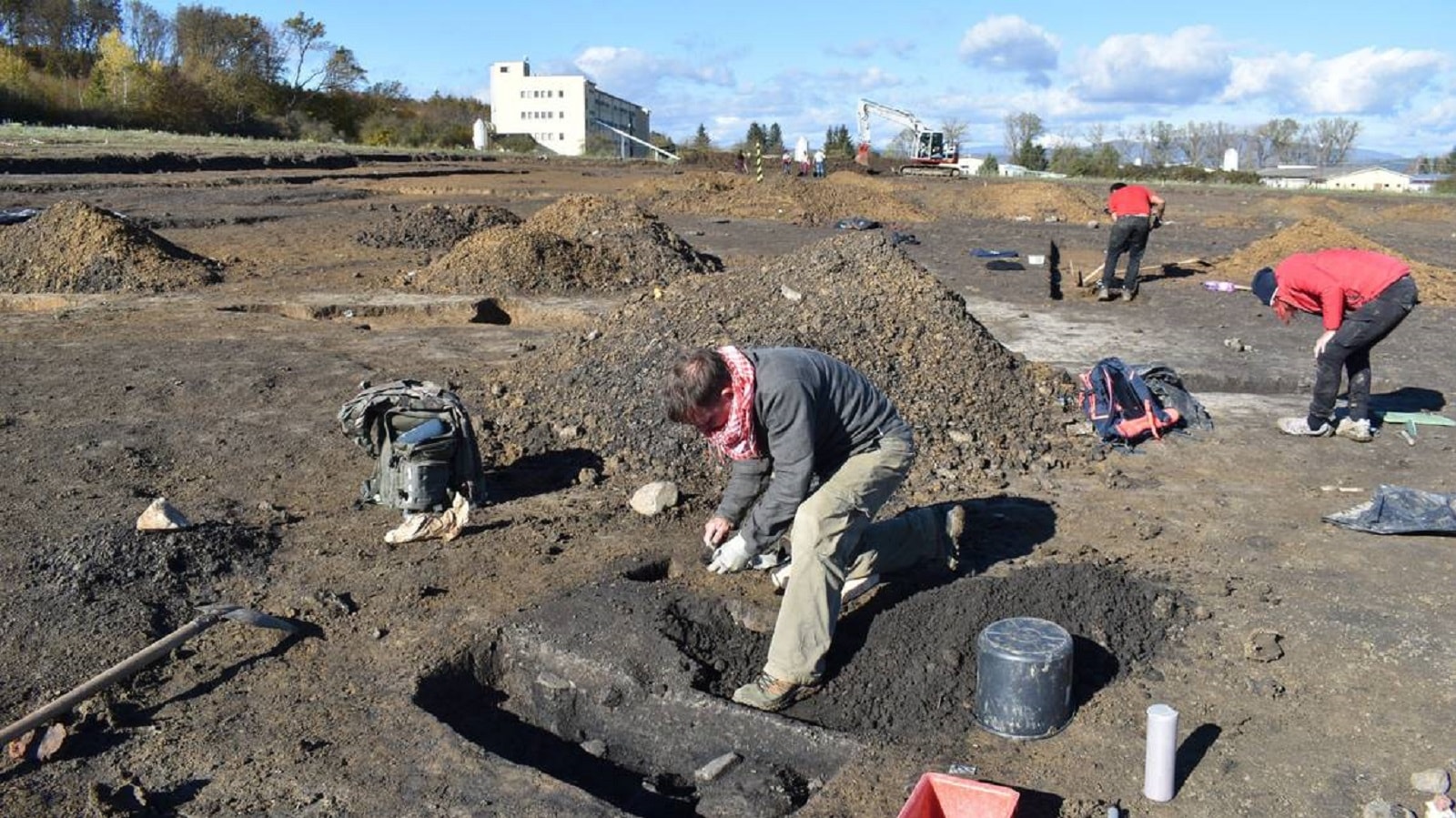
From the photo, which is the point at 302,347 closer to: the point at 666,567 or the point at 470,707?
the point at 666,567

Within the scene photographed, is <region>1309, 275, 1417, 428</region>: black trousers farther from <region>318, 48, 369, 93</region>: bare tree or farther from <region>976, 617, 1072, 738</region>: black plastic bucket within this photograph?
<region>318, 48, 369, 93</region>: bare tree

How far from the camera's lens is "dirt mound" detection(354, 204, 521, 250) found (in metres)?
18.1

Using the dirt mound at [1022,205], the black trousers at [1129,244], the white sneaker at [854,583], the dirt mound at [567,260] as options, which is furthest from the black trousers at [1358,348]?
the dirt mound at [1022,205]

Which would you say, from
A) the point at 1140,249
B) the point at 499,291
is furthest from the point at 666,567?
the point at 1140,249

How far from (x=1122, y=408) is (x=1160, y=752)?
15.0 ft

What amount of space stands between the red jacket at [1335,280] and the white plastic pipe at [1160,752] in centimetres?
490

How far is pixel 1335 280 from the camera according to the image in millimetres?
7516

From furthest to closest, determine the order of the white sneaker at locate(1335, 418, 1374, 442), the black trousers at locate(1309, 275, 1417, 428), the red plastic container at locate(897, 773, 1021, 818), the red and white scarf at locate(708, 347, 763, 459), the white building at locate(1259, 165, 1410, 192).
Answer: the white building at locate(1259, 165, 1410, 192) < the white sneaker at locate(1335, 418, 1374, 442) < the black trousers at locate(1309, 275, 1417, 428) < the red and white scarf at locate(708, 347, 763, 459) < the red plastic container at locate(897, 773, 1021, 818)

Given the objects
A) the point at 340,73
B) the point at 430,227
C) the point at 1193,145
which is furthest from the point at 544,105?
the point at 430,227

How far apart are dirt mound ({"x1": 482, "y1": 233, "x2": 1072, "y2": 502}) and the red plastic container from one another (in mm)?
3414

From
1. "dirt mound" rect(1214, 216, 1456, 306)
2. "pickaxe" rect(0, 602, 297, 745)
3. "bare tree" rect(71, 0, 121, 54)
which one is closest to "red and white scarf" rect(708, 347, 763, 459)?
"pickaxe" rect(0, 602, 297, 745)

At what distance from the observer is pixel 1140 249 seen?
14227 millimetres

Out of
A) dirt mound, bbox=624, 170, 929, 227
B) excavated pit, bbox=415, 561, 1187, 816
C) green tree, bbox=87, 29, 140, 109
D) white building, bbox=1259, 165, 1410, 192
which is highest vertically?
green tree, bbox=87, 29, 140, 109

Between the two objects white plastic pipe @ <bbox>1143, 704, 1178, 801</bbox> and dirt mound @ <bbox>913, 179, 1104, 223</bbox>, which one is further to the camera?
dirt mound @ <bbox>913, 179, 1104, 223</bbox>
